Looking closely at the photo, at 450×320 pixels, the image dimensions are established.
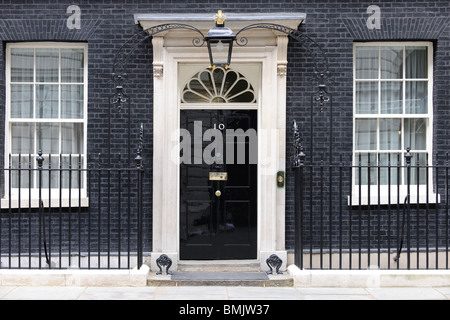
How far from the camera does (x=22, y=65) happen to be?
8195mm

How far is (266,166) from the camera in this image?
7.94 meters

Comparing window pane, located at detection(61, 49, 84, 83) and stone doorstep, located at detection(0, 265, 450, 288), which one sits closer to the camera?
stone doorstep, located at detection(0, 265, 450, 288)

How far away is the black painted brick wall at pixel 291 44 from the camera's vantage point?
7977mm

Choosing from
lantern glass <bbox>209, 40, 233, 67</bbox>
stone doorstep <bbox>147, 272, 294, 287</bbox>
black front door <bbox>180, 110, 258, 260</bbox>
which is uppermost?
lantern glass <bbox>209, 40, 233, 67</bbox>

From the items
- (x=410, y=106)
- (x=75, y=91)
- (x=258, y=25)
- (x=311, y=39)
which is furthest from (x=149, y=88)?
(x=410, y=106)

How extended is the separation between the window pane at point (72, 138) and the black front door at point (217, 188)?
1.57m

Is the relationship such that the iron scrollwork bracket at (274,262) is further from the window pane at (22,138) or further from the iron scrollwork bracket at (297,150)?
the window pane at (22,138)

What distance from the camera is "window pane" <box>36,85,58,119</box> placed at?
8.19 m

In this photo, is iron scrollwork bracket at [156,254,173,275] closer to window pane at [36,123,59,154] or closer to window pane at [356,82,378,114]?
window pane at [36,123,59,154]

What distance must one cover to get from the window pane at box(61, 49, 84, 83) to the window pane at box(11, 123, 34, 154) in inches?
36.3

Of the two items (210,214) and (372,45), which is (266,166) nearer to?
(210,214)

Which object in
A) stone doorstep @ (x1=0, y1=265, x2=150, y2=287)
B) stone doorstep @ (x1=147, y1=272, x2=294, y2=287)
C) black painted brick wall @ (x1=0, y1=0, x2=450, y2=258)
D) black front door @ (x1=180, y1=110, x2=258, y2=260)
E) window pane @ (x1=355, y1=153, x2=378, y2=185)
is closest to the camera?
stone doorstep @ (x1=0, y1=265, x2=150, y2=287)

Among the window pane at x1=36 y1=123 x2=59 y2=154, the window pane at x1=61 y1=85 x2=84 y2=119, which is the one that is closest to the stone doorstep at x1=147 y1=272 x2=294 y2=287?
the window pane at x1=36 y1=123 x2=59 y2=154

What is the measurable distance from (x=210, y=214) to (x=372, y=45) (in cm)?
359
